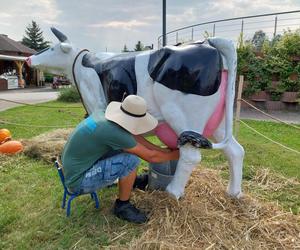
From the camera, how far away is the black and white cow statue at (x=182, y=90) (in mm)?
2758

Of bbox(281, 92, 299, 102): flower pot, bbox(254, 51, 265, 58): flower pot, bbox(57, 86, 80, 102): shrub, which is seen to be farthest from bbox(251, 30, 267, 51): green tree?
bbox(57, 86, 80, 102): shrub

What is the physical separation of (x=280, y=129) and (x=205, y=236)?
570cm

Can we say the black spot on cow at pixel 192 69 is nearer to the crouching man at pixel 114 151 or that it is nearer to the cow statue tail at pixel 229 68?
the cow statue tail at pixel 229 68

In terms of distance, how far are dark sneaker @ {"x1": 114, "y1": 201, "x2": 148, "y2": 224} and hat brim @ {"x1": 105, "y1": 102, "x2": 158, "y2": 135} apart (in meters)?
0.71

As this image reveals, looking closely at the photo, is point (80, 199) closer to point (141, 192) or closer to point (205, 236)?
point (141, 192)

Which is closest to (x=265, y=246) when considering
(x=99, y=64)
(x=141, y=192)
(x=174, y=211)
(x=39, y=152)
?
(x=174, y=211)

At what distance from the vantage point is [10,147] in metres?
5.06

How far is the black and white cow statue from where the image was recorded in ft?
9.05

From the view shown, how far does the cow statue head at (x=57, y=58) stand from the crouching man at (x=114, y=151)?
99 cm

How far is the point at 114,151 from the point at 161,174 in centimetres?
67

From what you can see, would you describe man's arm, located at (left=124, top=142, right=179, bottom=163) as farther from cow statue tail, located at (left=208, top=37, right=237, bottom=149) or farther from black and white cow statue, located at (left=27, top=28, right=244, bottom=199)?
cow statue tail, located at (left=208, top=37, right=237, bottom=149)

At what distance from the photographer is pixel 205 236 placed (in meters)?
2.67

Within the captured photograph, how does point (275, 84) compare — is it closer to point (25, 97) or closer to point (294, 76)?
point (294, 76)

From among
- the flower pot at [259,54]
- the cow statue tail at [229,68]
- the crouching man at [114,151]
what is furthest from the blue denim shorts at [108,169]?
the flower pot at [259,54]
